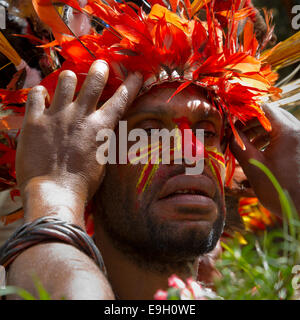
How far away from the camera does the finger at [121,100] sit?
209 centimetres

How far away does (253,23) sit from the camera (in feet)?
8.71

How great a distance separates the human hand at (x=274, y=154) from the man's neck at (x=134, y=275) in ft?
1.80

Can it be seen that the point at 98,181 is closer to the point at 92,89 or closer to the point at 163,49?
the point at 92,89

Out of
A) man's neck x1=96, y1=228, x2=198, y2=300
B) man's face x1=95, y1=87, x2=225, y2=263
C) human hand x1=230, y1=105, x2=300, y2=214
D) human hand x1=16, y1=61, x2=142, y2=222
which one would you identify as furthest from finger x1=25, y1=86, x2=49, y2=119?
human hand x1=230, y1=105, x2=300, y2=214

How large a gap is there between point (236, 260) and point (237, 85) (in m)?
1.49

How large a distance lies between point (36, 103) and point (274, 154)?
127 centimetres

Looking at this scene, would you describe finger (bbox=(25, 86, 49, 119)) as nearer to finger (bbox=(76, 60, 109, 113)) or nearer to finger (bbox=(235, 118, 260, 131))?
finger (bbox=(76, 60, 109, 113))

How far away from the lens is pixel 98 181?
82.5 inches

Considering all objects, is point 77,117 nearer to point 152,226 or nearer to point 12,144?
point 152,226

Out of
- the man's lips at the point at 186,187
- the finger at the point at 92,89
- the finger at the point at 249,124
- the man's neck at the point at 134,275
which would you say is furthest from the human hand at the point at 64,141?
the finger at the point at 249,124

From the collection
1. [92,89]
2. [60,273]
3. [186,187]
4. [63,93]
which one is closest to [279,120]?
[186,187]

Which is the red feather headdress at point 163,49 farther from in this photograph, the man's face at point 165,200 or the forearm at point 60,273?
the forearm at point 60,273

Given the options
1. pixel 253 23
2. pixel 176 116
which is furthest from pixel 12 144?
pixel 253 23

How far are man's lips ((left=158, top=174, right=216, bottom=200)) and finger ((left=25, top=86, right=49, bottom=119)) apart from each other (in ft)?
2.20
